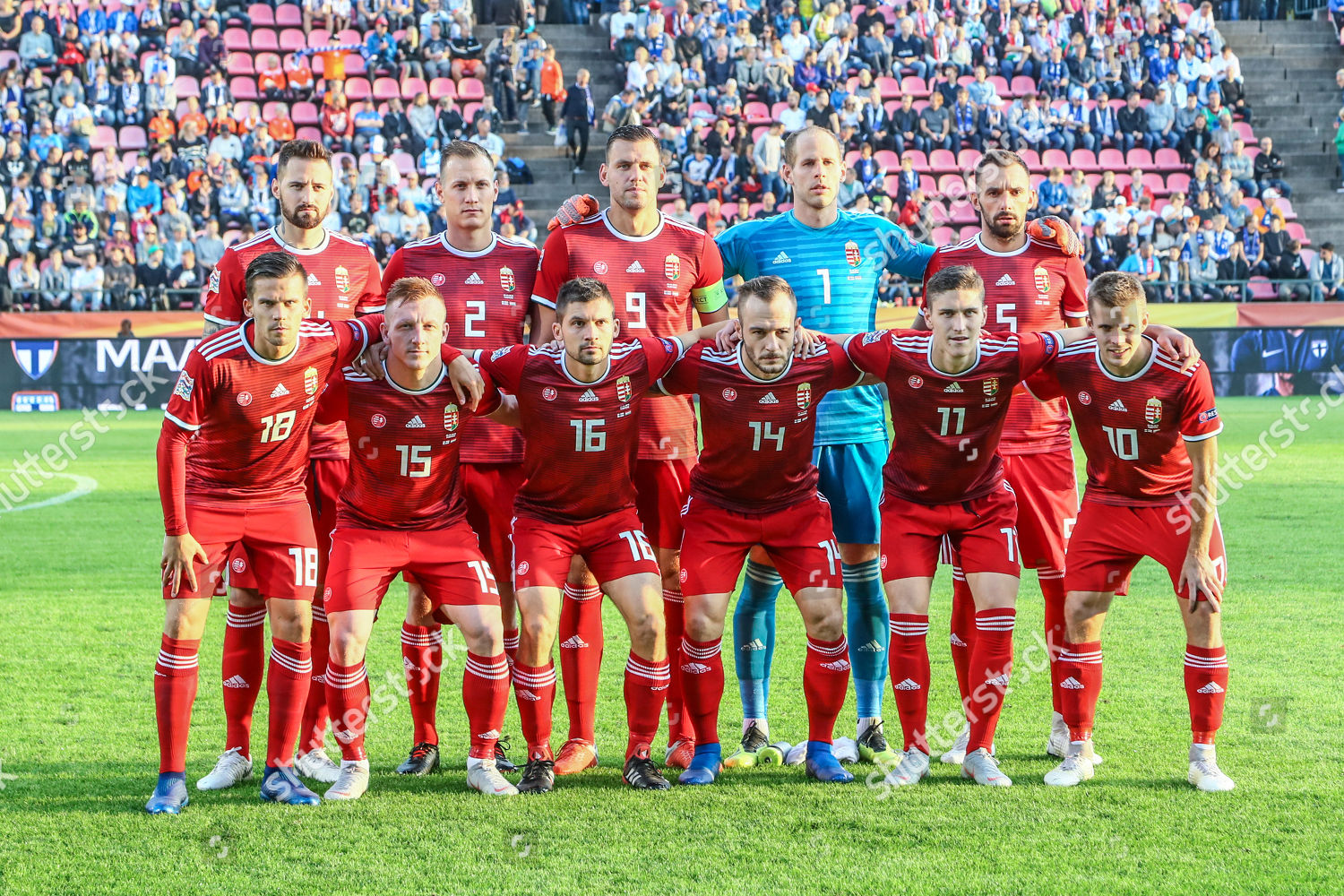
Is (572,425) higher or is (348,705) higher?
(572,425)

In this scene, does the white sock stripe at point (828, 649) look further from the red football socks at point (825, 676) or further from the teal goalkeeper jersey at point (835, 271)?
the teal goalkeeper jersey at point (835, 271)

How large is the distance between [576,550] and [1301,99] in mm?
25707

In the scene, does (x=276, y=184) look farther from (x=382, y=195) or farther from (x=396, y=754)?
(x=382, y=195)

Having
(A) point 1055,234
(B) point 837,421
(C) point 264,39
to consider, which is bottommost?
(B) point 837,421

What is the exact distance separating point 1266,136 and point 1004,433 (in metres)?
23.1

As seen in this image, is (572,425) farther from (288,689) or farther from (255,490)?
(288,689)

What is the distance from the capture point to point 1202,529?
16.2ft

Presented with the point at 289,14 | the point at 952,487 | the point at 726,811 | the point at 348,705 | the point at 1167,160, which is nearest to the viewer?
the point at 726,811

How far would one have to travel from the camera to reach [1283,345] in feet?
65.1

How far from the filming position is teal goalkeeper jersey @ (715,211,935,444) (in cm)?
568

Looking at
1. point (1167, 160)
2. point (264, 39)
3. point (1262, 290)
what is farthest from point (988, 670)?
point (264, 39)

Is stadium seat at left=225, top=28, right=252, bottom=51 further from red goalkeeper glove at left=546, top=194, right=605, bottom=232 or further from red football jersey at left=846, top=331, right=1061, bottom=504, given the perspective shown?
red football jersey at left=846, top=331, right=1061, bottom=504

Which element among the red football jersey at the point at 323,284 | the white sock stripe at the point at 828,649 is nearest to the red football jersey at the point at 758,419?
the white sock stripe at the point at 828,649

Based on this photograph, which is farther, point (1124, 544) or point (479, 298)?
point (479, 298)
